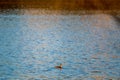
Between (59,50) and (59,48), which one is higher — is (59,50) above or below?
below

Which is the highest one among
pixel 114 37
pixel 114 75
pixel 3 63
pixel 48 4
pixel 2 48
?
pixel 48 4

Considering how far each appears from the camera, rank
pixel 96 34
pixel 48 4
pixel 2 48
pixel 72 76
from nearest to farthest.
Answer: pixel 72 76 → pixel 2 48 → pixel 96 34 → pixel 48 4

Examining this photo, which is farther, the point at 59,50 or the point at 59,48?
the point at 59,48

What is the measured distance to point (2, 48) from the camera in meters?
31.0

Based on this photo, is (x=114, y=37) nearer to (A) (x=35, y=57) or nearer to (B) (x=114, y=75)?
(A) (x=35, y=57)

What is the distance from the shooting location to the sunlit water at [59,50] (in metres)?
22.4

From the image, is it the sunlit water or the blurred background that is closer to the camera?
the sunlit water

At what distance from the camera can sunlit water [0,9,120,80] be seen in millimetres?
22406

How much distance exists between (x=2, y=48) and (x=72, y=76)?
35.0 ft

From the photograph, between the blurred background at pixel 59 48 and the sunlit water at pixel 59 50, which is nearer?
the sunlit water at pixel 59 50

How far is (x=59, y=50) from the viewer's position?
30453mm

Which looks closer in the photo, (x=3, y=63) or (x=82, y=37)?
(x=3, y=63)

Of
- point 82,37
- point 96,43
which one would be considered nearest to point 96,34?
point 82,37

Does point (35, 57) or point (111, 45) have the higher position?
point (111, 45)
